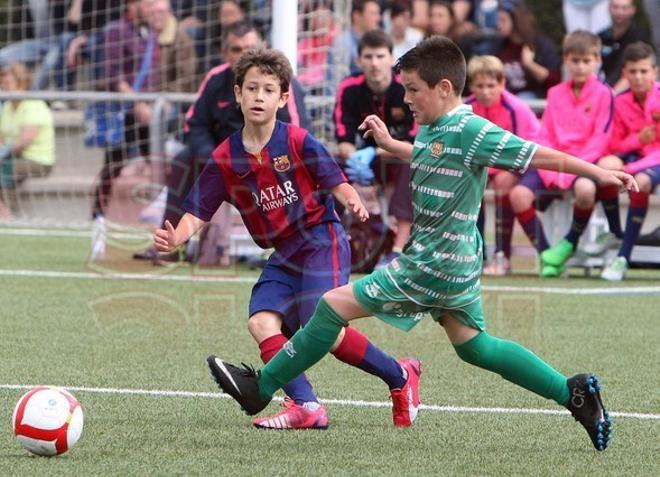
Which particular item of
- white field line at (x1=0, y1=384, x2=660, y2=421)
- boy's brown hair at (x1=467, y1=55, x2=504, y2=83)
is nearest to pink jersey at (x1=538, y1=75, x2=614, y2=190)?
boy's brown hair at (x1=467, y1=55, x2=504, y2=83)

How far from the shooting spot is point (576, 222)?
10.6m

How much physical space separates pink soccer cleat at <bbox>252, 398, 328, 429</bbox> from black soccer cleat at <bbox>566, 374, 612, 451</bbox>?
36.5 inches

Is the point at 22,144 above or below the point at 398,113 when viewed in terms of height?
below

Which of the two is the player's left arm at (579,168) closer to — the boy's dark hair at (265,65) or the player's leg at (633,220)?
the boy's dark hair at (265,65)

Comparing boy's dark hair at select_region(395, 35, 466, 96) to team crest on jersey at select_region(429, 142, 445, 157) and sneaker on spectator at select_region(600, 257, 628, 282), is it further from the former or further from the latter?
sneaker on spectator at select_region(600, 257, 628, 282)

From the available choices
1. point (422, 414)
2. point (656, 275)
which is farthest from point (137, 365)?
point (656, 275)

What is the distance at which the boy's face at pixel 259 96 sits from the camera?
219 inches

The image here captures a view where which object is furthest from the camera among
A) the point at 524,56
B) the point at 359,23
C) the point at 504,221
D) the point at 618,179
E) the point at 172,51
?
the point at 359,23

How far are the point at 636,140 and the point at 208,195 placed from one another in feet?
18.8

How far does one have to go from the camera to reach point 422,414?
570 centimetres

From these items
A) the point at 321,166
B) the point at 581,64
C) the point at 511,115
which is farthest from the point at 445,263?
the point at 581,64

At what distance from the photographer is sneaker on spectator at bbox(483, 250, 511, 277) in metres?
10.8

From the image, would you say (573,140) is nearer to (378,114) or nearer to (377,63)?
(378,114)

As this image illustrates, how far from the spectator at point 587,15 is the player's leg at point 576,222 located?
4013 mm
